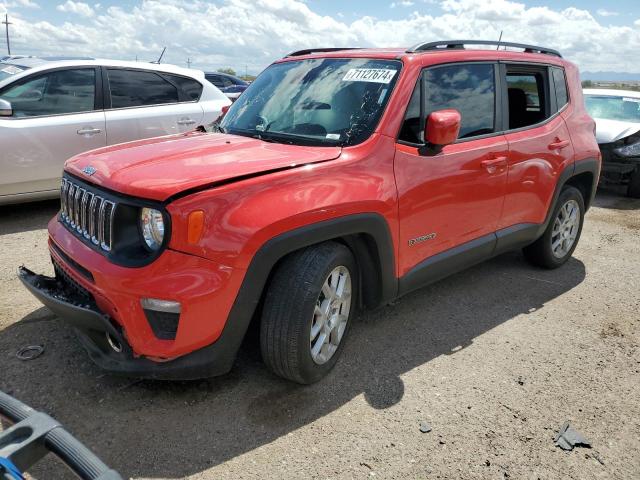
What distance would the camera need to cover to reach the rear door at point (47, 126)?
5312 millimetres

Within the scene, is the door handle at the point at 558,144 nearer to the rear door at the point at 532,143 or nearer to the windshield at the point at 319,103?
the rear door at the point at 532,143

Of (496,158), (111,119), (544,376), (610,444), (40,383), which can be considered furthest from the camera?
(111,119)

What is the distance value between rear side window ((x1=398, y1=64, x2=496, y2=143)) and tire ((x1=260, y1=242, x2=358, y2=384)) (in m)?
0.91

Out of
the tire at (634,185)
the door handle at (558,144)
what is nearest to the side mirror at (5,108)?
the door handle at (558,144)

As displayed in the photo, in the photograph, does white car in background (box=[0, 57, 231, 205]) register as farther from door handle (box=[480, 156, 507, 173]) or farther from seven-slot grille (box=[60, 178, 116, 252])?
door handle (box=[480, 156, 507, 173])

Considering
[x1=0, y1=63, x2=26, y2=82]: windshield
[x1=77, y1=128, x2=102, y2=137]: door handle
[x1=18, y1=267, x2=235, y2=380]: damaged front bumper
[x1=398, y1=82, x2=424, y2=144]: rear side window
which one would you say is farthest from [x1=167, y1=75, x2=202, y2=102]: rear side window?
[x1=18, y1=267, x2=235, y2=380]: damaged front bumper

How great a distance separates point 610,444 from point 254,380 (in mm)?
1837

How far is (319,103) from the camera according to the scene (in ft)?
10.8

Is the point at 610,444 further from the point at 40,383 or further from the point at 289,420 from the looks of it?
the point at 40,383

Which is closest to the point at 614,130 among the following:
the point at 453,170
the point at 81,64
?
the point at 453,170

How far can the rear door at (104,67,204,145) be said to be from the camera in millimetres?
5852

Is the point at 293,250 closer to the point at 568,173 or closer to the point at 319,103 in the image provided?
the point at 319,103

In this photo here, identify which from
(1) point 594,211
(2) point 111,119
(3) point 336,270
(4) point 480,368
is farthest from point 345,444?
(1) point 594,211

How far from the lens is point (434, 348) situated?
11.3 ft
